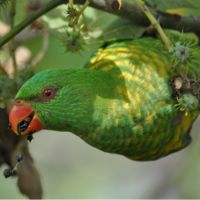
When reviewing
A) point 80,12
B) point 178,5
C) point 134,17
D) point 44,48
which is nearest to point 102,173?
point 44,48

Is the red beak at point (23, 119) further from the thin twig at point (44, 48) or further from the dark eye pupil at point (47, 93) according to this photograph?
the thin twig at point (44, 48)

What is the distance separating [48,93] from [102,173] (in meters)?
3.83

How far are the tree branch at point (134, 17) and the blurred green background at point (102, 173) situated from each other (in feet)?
4.90

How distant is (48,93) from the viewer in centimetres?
238

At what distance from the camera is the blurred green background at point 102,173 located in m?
4.61

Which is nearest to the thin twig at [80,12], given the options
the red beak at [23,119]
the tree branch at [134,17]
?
the tree branch at [134,17]

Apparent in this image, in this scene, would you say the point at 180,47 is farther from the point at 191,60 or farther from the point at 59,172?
the point at 59,172

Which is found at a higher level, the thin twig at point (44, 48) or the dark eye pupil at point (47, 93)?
the dark eye pupil at point (47, 93)

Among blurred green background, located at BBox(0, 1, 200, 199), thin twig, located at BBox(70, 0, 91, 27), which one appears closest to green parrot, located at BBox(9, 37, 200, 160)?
thin twig, located at BBox(70, 0, 91, 27)

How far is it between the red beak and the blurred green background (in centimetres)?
196

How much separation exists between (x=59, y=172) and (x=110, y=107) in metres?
3.53

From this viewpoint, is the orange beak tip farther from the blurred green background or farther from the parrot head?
the blurred green background

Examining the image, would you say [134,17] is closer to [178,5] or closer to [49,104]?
[178,5]

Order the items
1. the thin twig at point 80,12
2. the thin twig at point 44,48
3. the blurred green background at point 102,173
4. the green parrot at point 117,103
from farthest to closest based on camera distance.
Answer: the blurred green background at point 102,173
the thin twig at point 44,48
the green parrot at point 117,103
the thin twig at point 80,12
